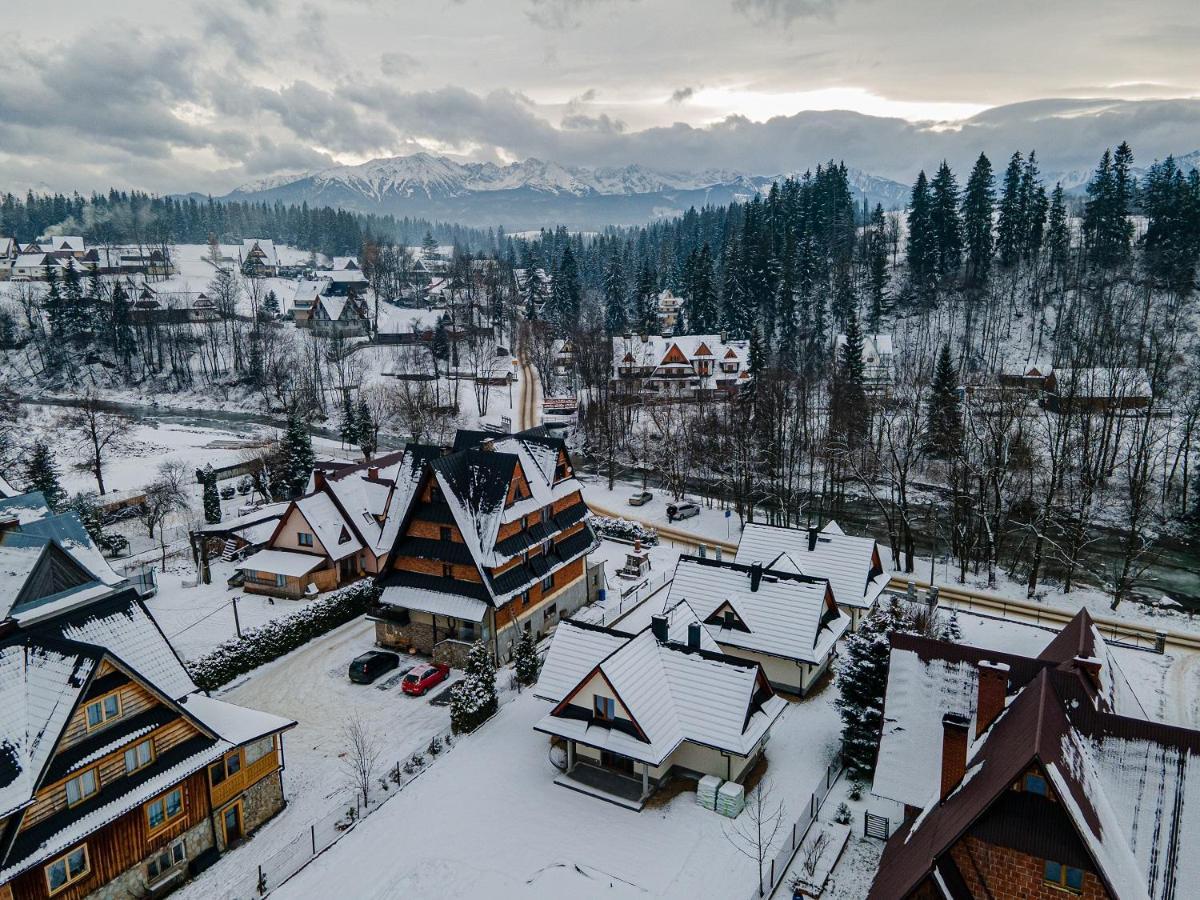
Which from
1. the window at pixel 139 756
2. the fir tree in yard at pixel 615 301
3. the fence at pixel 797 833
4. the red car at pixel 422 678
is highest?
the fir tree in yard at pixel 615 301

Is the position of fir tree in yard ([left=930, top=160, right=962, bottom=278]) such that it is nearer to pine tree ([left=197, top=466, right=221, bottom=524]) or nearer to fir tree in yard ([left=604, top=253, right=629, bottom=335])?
fir tree in yard ([left=604, top=253, right=629, bottom=335])

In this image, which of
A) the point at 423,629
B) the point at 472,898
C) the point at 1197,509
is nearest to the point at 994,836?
the point at 472,898

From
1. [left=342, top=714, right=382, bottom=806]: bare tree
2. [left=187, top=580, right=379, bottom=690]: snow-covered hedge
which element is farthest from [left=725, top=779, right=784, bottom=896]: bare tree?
[left=187, top=580, right=379, bottom=690]: snow-covered hedge

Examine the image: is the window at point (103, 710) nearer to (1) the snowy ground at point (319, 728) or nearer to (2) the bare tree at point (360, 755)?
(1) the snowy ground at point (319, 728)

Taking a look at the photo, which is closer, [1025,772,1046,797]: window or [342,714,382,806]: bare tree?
[1025,772,1046,797]: window

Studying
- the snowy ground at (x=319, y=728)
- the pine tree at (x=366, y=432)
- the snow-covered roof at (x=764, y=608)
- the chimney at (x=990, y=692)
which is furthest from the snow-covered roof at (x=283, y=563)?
the chimney at (x=990, y=692)
